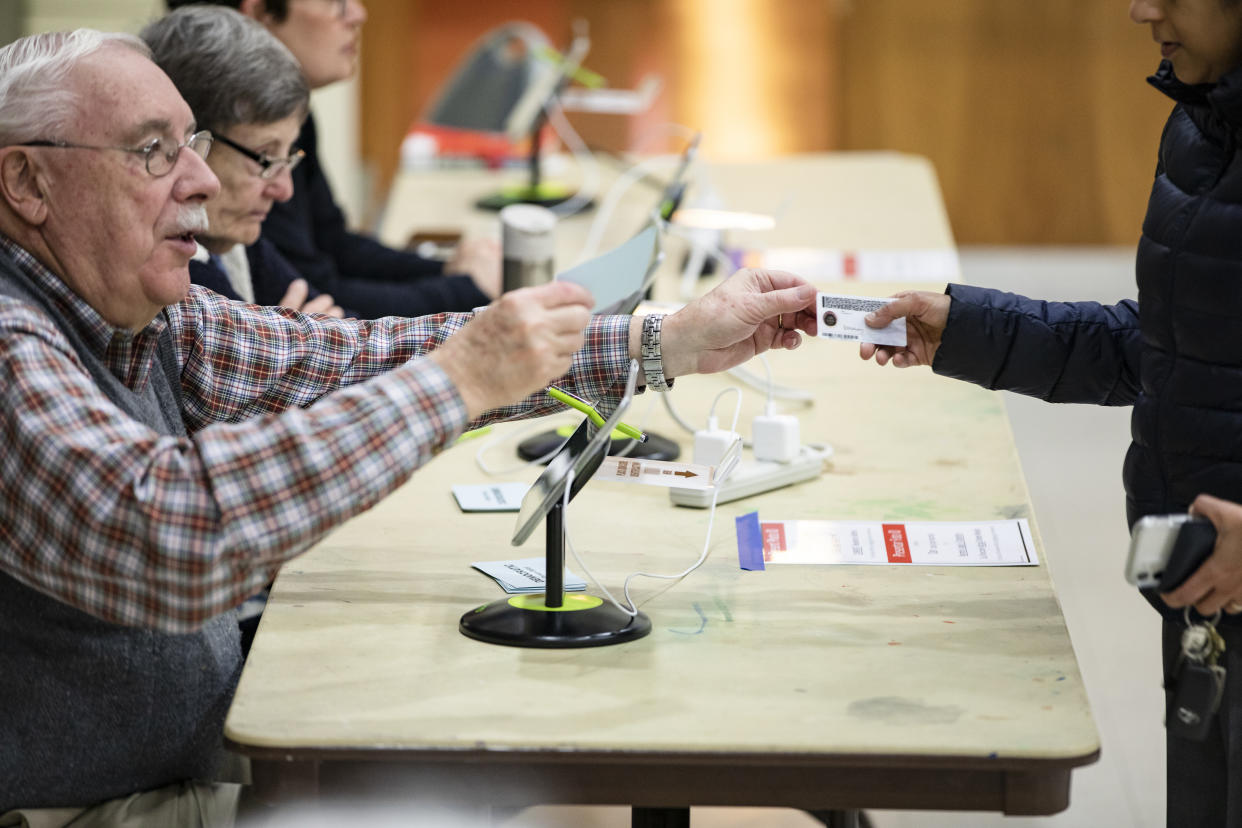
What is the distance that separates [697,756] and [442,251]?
7.33ft

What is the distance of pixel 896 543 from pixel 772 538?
0.45ft

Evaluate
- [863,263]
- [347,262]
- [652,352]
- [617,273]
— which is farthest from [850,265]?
[617,273]

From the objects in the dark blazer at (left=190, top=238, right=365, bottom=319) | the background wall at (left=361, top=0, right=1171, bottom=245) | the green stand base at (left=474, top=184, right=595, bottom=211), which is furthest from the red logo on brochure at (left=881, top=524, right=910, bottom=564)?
the background wall at (left=361, top=0, right=1171, bottom=245)

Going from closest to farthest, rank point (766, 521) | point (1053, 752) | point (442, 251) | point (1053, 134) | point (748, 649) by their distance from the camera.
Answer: point (1053, 752)
point (748, 649)
point (766, 521)
point (442, 251)
point (1053, 134)

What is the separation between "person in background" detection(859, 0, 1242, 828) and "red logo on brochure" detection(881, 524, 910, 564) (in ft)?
0.79

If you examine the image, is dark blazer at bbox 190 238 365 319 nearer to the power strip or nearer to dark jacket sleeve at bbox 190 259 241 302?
dark jacket sleeve at bbox 190 259 241 302

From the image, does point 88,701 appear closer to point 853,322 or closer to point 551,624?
point 551,624

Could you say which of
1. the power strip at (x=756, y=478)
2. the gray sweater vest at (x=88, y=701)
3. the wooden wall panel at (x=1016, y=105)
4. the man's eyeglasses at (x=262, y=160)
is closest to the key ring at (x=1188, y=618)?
the power strip at (x=756, y=478)

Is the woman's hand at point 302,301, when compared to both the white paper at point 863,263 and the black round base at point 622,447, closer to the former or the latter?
the black round base at point 622,447

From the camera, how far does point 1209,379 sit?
1394 millimetres

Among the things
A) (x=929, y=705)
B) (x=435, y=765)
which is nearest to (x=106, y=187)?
(x=435, y=765)

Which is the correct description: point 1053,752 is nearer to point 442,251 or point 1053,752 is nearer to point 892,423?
point 892,423

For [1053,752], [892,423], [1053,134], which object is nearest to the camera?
[1053,752]

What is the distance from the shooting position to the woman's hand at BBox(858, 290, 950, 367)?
1.65 meters
